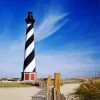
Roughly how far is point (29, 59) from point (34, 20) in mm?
5818

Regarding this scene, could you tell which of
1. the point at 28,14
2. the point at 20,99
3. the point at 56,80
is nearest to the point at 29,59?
the point at 28,14

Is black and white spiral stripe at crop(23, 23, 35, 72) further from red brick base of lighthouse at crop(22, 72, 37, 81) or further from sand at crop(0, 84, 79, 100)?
sand at crop(0, 84, 79, 100)

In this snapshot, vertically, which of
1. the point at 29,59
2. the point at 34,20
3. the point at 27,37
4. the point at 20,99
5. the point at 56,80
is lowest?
the point at 20,99

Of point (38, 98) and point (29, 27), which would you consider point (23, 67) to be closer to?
point (29, 27)

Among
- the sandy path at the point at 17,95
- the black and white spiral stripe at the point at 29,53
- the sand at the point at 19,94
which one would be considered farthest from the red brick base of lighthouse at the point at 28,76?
the sandy path at the point at 17,95

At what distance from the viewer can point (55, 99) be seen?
8430mm

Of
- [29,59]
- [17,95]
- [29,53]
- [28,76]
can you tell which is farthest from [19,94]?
[29,53]

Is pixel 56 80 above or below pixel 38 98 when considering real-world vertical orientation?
above

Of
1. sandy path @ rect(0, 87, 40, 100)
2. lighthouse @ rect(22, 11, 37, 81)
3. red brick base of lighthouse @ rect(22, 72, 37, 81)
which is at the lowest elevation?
sandy path @ rect(0, 87, 40, 100)

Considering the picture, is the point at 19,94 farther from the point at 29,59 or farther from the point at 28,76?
the point at 29,59

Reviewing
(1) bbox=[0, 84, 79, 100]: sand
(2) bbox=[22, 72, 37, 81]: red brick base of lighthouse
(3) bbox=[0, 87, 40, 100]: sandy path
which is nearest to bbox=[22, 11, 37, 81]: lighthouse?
A: (2) bbox=[22, 72, 37, 81]: red brick base of lighthouse

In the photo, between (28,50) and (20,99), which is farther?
(28,50)

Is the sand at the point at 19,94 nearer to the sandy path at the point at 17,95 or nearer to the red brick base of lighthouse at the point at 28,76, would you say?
the sandy path at the point at 17,95

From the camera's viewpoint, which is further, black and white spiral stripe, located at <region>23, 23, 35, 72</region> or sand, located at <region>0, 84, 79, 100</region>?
black and white spiral stripe, located at <region>23, 23, 35, 72</region>
